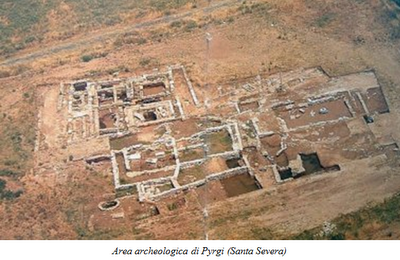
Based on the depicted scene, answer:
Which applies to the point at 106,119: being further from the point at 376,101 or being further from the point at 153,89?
the point at 376,101

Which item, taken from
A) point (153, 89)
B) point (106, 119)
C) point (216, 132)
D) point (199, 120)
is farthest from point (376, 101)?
point (106, 119)

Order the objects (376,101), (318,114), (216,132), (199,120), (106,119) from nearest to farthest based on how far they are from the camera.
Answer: (216,132)
(318,114)
(199,120)
(376,101)
(106,119)

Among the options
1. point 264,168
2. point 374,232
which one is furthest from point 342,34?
point 374,232

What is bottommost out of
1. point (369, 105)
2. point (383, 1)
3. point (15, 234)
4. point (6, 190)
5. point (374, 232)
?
point (374, 232)

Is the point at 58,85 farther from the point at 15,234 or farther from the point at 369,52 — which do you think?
the point at 369,52

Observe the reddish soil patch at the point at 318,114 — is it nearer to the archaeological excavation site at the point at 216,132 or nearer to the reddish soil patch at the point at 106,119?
the archaeological excavation site at the point at 216,132

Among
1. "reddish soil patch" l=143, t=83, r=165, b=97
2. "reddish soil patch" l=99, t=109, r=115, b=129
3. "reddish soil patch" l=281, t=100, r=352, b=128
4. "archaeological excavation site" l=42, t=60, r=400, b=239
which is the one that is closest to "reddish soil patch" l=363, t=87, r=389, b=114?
"archaeological excavation site" l=42, t=60, r=400, b=239

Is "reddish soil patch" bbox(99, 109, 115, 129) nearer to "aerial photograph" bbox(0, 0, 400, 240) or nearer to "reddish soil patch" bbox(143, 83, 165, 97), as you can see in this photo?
"aerial photograph" bbox(0, 0, 400, 240)

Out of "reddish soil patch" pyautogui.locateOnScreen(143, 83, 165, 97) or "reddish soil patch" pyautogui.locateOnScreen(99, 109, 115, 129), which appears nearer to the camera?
"reddish soil patch" pyautogui.locateOnScreen(99, 109, 115, 129)
